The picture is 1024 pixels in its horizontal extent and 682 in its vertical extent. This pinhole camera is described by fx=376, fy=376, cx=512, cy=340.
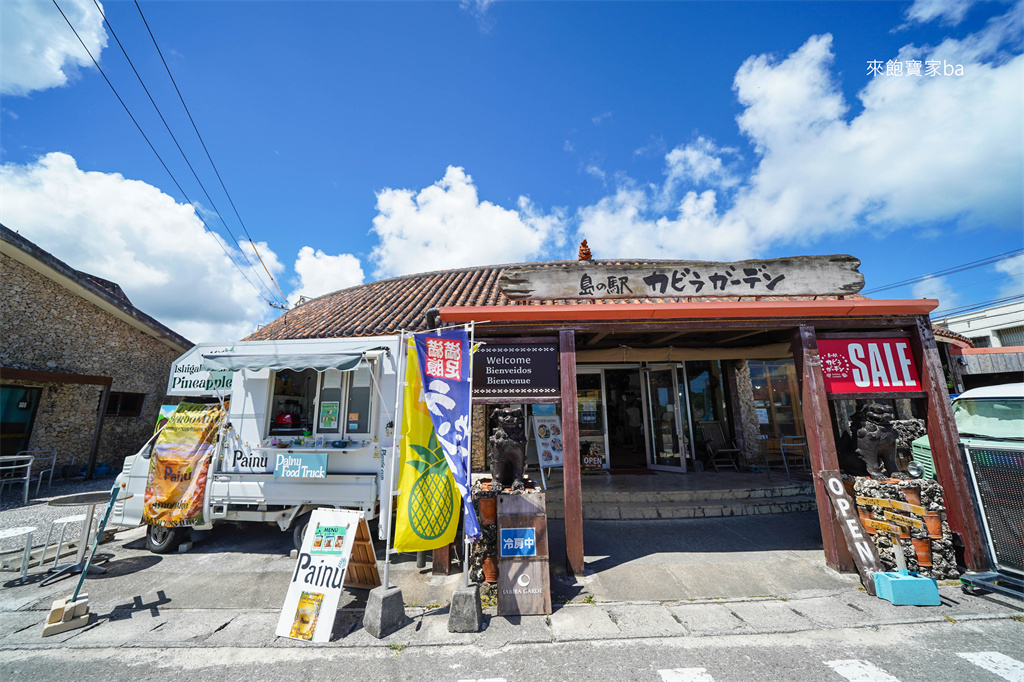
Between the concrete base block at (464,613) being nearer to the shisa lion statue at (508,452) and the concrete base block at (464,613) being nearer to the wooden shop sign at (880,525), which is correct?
the shisa lion statue at (508,452)

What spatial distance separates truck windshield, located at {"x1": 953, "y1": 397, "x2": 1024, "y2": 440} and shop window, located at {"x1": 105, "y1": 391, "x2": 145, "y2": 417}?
18.5 metres

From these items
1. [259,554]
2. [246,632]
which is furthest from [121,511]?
[246,632]

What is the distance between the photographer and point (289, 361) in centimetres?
512

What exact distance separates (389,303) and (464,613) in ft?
28.0

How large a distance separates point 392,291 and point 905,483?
464 inches

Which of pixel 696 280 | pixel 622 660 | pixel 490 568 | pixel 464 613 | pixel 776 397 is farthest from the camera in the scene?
pixel 776 397

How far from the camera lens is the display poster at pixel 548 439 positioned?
8523 mm

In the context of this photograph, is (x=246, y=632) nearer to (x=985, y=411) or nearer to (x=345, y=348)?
(x=345, y=348)

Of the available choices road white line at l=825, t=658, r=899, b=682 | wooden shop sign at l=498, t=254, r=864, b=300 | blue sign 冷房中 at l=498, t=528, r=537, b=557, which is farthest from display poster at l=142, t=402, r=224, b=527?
road white line at l=825, t=658, r=899, b=682

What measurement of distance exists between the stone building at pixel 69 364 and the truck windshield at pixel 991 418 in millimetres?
17435

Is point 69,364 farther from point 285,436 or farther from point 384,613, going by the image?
point 384,613

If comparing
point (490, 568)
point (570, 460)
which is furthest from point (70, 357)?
point (570, 460)

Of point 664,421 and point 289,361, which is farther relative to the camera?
point 664,421

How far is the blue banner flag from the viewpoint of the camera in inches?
143
